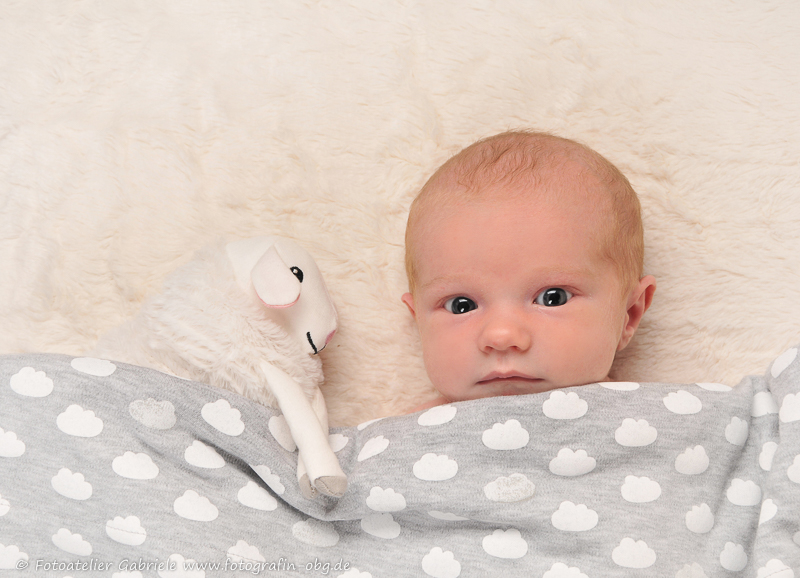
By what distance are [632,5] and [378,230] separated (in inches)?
31.3

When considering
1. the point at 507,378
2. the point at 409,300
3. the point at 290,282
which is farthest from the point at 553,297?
the point at 290,282

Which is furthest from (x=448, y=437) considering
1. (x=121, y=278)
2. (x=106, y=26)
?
(x=106, y=26)

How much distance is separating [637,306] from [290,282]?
72 centimetres

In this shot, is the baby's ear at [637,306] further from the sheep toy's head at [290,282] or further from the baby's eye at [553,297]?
the sheep toy's head at [290,282]

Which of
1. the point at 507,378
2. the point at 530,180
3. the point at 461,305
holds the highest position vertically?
the point at 530,180

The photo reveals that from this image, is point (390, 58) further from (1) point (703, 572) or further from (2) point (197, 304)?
(1) point (703, 572)

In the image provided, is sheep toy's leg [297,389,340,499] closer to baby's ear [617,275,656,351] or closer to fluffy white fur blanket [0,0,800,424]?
fluffy white fur blanket [0,0,800,424]

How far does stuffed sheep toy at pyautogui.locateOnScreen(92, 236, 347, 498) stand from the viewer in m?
1.31

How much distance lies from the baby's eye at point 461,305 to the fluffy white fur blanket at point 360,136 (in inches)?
10.0

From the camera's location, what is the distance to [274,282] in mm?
1308

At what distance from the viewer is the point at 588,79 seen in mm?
1644

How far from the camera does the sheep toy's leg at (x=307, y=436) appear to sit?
1.22m

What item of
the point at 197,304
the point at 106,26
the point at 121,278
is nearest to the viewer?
the point at 197,304

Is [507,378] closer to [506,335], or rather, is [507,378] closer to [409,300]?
[506,335]
